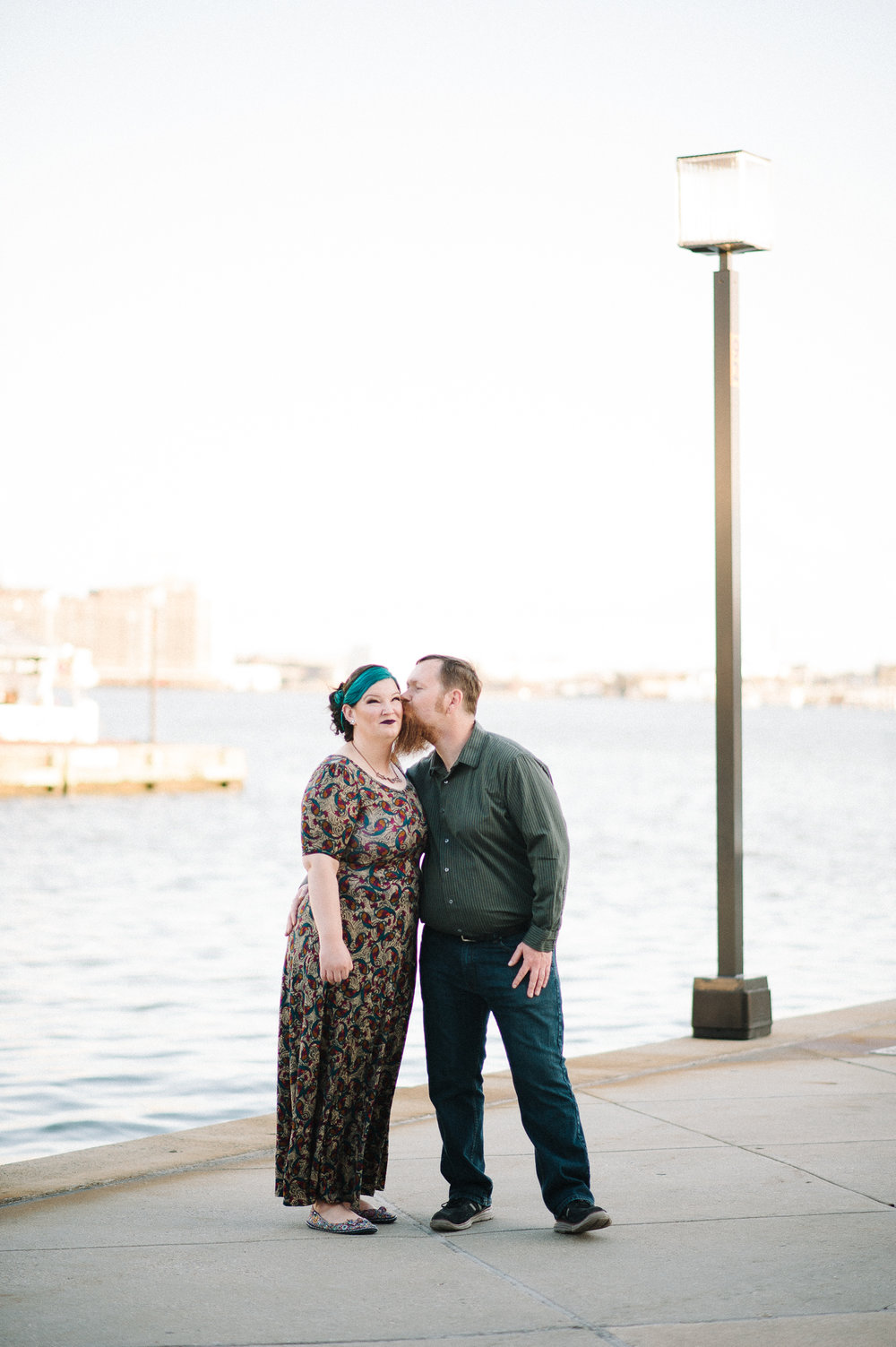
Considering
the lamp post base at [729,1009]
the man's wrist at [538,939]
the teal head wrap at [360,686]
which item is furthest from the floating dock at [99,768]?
the man's wrist at [538,939]

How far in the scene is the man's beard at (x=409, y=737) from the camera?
5.14 meters

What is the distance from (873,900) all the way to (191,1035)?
729 inches

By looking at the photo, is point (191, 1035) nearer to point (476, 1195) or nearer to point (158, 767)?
point (476, 1195)

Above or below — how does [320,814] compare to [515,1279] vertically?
above

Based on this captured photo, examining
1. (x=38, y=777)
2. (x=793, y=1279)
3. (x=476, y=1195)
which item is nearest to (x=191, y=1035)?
(x=476, y=1195)

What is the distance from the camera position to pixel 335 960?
4.87 meters

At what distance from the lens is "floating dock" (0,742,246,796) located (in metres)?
55.9

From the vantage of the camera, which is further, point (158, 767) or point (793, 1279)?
point (158, 767)

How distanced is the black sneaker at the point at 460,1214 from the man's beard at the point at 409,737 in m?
1.40

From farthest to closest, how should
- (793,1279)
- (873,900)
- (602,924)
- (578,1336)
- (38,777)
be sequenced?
(38,777)
(873,900)
(602,924)
(793,1279)
(578,1336)

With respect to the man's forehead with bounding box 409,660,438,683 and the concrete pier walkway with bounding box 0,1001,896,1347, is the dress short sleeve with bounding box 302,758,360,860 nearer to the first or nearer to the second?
the man's forehead with bounding box 409,660,438,683

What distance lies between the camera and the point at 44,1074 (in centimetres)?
1182

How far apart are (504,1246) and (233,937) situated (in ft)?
57.5

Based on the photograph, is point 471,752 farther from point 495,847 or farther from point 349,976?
point 349,976
